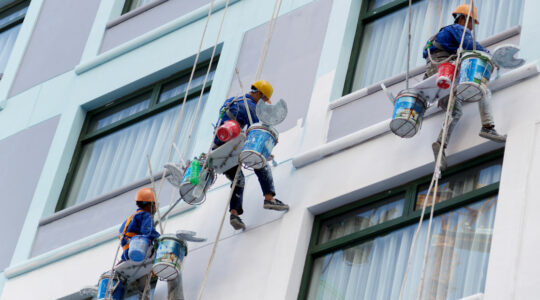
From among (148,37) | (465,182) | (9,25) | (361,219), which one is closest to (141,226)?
(361,219)

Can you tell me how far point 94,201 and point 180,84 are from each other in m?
2.22

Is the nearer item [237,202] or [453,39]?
[453,39]

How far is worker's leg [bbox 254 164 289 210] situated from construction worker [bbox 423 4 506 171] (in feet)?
7.15

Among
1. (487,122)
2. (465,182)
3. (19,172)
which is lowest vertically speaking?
(465,182)

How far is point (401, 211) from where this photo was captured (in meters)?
16.0

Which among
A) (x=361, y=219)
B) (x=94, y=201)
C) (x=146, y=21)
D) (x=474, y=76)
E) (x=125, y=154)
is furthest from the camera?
(x=146, y=21)

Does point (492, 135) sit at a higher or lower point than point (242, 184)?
higher

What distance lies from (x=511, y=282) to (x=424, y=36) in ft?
17.2

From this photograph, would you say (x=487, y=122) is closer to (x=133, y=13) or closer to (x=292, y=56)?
(x=292, y=56)

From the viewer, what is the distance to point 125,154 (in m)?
20.8

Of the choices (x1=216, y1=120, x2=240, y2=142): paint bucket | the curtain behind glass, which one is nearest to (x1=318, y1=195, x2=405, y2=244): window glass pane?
(x1=216, y1=120, x2=240, y2=142): paint bucket

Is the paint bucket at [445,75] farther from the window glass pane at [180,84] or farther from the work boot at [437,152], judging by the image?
the window glass pane at [180,84]

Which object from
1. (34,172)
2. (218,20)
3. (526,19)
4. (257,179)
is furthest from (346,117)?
(34,172)

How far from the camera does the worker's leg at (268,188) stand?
1680 centimetres
